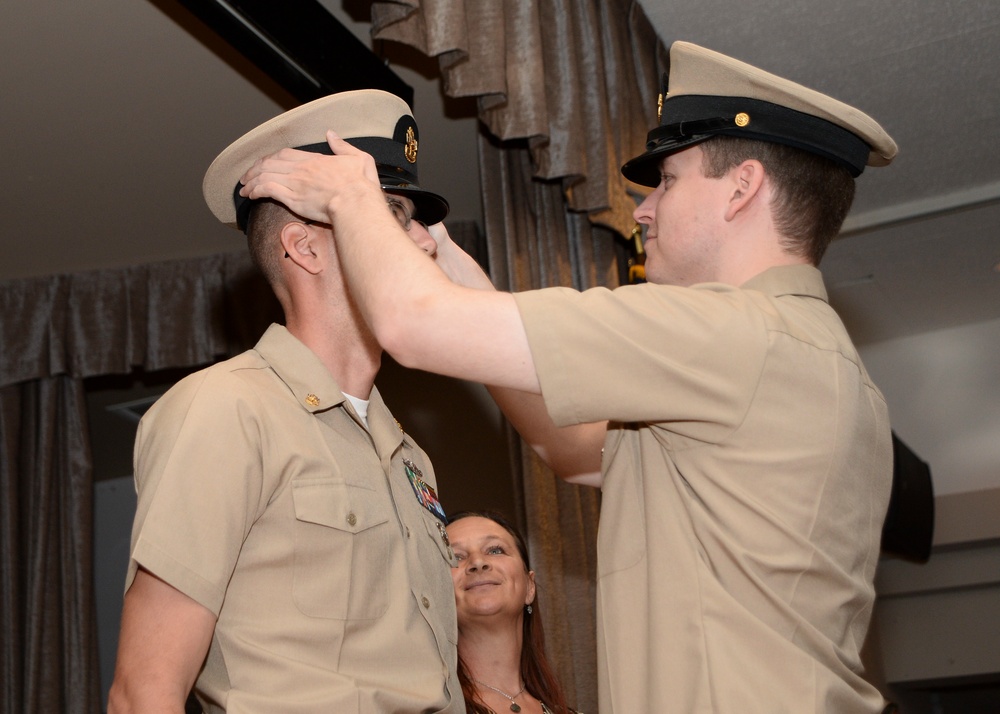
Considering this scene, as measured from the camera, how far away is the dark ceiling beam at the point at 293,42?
2441 millimetres

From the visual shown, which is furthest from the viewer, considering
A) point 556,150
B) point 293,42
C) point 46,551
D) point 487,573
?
point 46,551

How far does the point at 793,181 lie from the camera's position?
1.49 metres

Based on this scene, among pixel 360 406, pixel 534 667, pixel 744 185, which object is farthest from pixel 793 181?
pixel 534 667

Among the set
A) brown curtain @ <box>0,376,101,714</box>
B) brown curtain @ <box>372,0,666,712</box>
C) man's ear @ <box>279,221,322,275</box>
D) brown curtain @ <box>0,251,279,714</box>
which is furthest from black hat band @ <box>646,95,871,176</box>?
brown curtain @ <box>0,376,101,714</box>

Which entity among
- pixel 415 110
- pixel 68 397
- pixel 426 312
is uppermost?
pixel 415 110

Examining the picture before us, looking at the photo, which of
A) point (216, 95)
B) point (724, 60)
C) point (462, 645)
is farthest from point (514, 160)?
point (724, 60)

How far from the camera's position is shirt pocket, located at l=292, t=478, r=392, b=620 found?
1.40 meters

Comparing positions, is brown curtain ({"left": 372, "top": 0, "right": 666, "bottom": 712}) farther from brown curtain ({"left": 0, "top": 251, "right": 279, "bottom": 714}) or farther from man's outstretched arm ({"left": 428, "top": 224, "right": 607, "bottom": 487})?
brown curtain ({"left": 0, "top": 251, "right": 279, "bottom": 714})

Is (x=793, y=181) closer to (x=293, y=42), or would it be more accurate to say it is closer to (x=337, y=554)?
(x=337, y=554)

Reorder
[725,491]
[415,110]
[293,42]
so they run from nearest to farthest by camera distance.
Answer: [725,491] < [293,42] < [415,110]

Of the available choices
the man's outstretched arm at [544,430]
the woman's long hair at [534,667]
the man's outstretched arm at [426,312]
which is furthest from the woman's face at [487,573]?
the man's outstretched arm at [426,312]

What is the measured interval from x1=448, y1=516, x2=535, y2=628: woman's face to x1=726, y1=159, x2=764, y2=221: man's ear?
1670 mm

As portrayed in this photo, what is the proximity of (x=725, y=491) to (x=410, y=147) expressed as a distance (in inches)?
31.5

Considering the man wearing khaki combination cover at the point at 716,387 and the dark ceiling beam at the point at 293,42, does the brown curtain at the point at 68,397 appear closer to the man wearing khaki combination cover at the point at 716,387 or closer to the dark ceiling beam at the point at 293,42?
the dark ceiling beam at the point at 293,42
